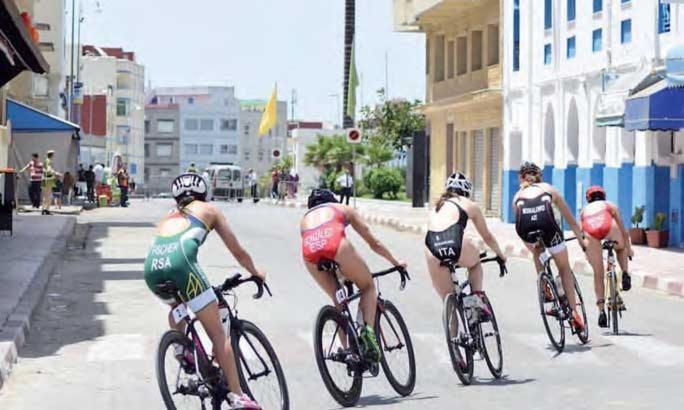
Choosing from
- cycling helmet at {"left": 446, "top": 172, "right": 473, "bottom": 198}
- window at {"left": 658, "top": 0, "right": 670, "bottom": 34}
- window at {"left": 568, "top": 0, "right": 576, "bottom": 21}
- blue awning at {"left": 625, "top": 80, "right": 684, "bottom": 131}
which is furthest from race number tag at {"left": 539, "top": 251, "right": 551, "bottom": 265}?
window at {"left": 568, "top": 0, "right": 576, "bottom": 21}

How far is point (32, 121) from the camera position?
47.4 m

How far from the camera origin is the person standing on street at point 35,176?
147 feet

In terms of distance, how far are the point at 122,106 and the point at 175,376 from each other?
501 feet

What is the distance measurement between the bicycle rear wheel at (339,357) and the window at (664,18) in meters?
20.9

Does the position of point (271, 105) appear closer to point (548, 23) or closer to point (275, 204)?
point (275, 204)

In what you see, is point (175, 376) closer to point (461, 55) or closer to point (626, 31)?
point (626, 31)

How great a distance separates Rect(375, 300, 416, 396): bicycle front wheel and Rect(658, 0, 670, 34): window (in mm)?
20251

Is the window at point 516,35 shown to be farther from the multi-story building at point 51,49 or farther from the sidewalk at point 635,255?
the multi-story building at point 51,49

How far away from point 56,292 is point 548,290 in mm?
8160

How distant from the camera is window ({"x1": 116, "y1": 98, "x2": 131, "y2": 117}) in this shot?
158875 millimetres

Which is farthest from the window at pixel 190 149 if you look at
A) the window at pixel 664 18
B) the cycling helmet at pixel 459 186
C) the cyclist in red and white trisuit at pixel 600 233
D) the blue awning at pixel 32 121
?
the cycling helmet at pixel 459 186

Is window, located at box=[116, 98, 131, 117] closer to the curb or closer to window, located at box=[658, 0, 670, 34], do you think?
window, located at box=[658, 0, 670, 34]

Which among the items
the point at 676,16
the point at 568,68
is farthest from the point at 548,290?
the point at 568,68

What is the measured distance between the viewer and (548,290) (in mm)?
14141
